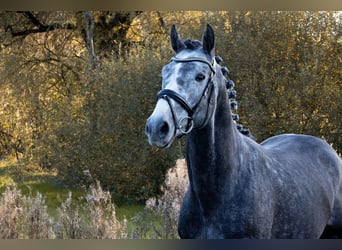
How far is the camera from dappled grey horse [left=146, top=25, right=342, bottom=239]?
6.99 feet

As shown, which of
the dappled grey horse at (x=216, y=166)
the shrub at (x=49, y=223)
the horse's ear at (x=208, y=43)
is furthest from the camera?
the shrub at (x=49, y=223)

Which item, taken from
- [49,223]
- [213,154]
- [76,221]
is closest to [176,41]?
[213,154]

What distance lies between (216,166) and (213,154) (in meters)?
0.06

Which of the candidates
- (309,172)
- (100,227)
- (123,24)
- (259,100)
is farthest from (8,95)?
(309,172)

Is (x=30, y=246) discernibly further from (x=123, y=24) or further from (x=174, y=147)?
(x=123, y=24)

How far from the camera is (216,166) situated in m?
2.33

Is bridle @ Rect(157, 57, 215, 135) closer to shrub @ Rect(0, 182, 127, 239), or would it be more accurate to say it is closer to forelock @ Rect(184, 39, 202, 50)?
forelock @ Rect(184, 39, 202, 50)

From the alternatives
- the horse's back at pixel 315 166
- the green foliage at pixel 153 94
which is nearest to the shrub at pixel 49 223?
the horse's back at pixel 315 166

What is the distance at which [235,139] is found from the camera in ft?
7.95

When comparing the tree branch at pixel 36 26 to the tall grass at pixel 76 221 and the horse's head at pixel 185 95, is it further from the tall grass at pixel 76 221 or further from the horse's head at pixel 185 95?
the horse's head at pixel 185 95

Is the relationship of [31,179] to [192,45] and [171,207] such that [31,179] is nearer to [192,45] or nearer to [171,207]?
[171,207]

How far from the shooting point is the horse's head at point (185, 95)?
2.02m

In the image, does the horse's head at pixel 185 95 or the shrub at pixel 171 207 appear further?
the shrub at pixel 171 207

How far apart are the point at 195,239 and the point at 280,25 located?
19.8 ft
